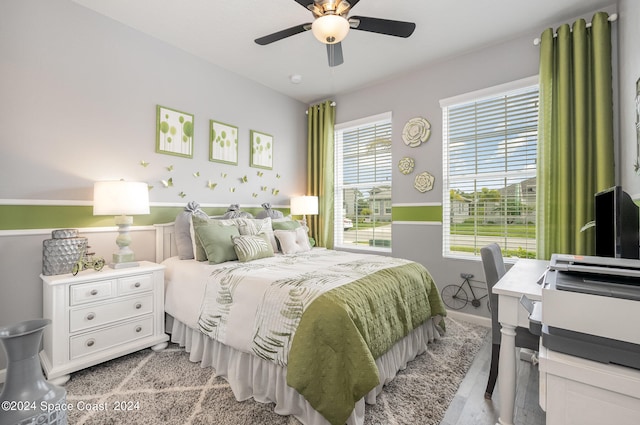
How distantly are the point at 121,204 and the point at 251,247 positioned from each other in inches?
41.9

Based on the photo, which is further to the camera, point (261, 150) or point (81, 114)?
point (261, 150)

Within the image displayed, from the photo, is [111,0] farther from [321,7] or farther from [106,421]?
Answer: [106,421]

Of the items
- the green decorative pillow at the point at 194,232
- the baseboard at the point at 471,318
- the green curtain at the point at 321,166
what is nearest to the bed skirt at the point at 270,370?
the green decorative pillow at the point at 194,232

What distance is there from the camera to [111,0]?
7.68 ft

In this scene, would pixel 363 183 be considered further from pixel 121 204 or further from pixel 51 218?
pixel 51 218

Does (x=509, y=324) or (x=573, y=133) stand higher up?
(x=573, y=133)

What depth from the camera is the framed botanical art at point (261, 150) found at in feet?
12.3

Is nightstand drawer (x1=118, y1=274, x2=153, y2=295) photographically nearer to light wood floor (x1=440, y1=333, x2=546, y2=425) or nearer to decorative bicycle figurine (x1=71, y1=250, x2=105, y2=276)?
decorative bicycle figurine (x1=71, y1=250, x2=105, y2=276)

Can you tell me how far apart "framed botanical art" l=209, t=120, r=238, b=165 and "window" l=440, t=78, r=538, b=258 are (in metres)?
2.51

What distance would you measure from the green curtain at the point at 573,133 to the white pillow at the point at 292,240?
2284 mm

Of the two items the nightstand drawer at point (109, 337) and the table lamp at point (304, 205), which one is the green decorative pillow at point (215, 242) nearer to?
the nightstand drawer at point (109, 337)

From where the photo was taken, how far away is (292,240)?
314cm

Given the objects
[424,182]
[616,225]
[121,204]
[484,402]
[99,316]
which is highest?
[424,182]

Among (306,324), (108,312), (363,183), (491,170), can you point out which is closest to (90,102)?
(108,312)
